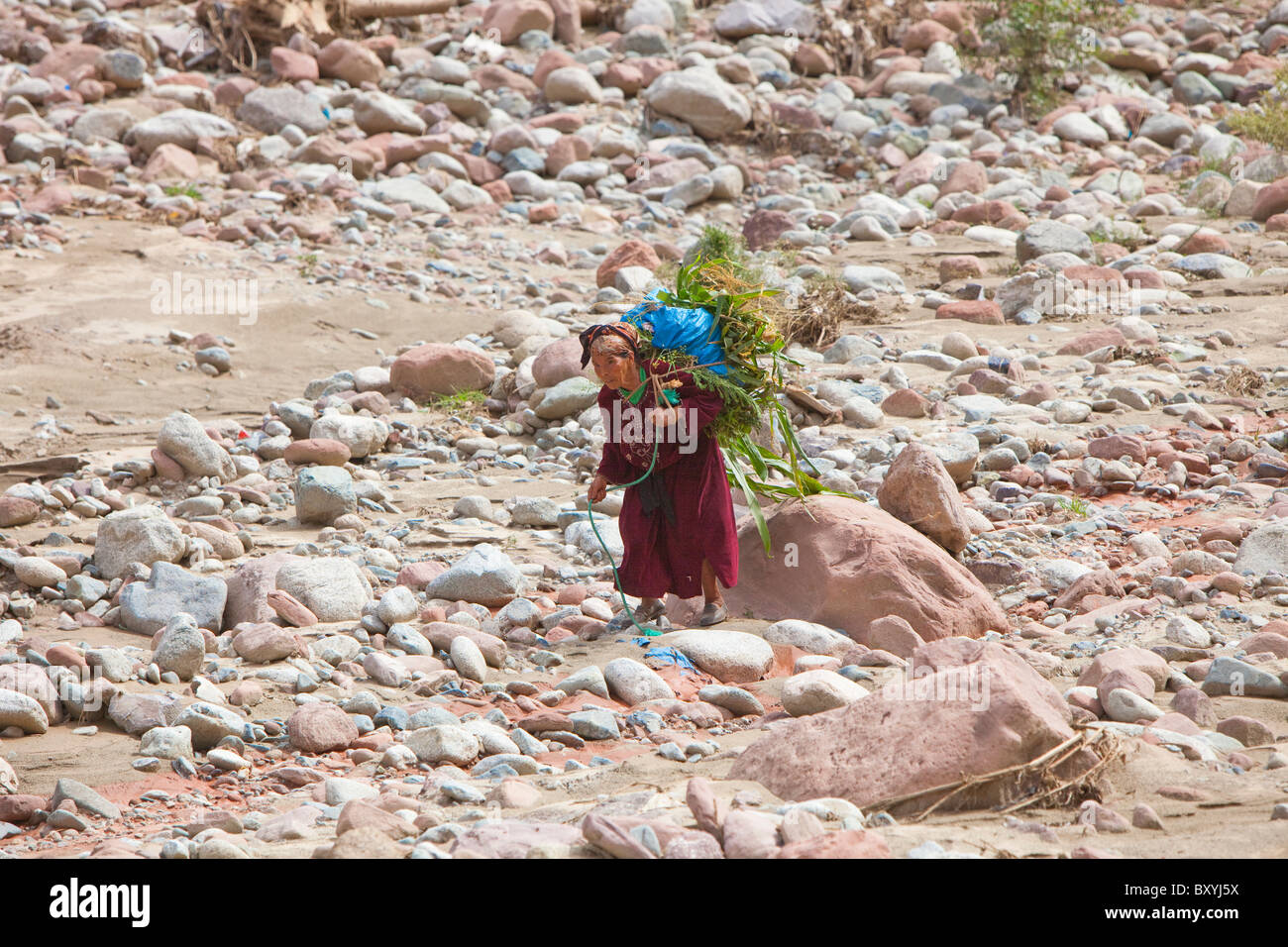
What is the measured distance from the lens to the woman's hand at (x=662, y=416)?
4.64 m

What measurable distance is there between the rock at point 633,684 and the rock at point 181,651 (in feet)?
4.75

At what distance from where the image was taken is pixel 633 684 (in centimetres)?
436

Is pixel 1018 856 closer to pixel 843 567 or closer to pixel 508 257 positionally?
pixel 843 567

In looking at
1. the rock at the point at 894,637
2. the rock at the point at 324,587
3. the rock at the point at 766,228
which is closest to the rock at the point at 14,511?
the rock at the point at 324,587

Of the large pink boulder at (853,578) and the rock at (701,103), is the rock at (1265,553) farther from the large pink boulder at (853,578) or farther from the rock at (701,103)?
the rock at (701,103)

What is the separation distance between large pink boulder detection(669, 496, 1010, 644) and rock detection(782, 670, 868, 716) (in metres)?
0.87

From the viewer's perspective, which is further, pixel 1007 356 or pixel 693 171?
pixel 693 171

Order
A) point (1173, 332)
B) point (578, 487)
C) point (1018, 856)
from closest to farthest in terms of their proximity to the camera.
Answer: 1. point (1018, 856)
2. point (578, 487)
3. point (1173, 332)

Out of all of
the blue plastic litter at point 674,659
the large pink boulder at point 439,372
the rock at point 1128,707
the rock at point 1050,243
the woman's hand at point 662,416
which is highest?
the rock at point 1050,243

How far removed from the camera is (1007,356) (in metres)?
7.91

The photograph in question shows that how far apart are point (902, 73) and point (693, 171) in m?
3.66

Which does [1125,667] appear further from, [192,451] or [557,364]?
[192,451]

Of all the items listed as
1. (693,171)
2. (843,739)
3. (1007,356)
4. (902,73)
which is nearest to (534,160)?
(693,171)

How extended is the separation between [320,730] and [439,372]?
4.14 metres
